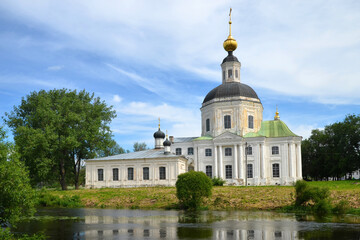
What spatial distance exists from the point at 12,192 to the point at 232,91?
3941 centimetres

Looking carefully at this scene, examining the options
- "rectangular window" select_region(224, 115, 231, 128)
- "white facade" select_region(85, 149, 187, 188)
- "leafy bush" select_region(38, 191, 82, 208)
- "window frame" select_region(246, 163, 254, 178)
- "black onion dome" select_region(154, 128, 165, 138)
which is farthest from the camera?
"black onion dome" select_region(154, 128, 165, 138)

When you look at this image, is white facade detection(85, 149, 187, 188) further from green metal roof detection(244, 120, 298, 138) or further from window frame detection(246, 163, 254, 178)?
green metal roof detection(244, 120, 298, 138)

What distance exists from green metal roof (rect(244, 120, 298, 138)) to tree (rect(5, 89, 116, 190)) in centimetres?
1833

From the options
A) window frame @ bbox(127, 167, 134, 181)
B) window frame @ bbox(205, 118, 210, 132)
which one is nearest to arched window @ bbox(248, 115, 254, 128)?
window frame @ bbox(205, 118, 210, 132)

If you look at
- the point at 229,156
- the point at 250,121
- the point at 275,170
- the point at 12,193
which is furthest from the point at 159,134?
the point at 12,193

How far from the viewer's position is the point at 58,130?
1700 inches

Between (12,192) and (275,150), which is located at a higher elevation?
(275,150)

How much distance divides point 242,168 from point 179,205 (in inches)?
816

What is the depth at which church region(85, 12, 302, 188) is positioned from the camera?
154 feet

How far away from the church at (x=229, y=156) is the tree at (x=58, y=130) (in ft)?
10.5

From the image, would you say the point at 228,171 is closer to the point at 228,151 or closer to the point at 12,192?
the point at 228,151

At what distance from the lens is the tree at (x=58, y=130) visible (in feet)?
135

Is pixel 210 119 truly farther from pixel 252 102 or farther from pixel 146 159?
pixel 146 159

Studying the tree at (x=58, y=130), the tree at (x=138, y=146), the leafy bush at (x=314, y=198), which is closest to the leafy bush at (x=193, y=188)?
the leafy bush at (x=314, y=198)
